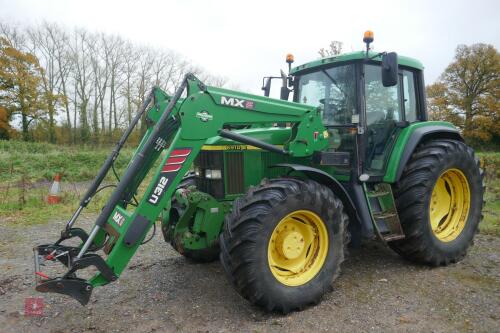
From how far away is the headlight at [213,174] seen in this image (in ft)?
13.0

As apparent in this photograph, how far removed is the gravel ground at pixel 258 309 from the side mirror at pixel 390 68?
208cm

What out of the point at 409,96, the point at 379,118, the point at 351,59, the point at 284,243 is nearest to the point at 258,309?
the point at 284,243

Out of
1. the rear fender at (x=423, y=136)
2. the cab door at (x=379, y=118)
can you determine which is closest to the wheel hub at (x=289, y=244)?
the cab door at (x=379, y=118)

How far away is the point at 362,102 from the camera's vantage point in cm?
421

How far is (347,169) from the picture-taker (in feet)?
14.3

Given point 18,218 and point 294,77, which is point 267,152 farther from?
point 18,218

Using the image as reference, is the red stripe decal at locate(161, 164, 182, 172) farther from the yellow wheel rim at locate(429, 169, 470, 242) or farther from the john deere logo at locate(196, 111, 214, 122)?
the yellow wheel rim at locate(429, 169, 470, 242)

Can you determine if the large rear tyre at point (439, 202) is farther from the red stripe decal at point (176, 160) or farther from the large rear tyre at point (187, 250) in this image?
the red stripe decal at point (176, 160)

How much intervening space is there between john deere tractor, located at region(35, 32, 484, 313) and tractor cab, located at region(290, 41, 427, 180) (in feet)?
0.04

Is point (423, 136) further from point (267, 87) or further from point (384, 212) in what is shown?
point (267, 87)

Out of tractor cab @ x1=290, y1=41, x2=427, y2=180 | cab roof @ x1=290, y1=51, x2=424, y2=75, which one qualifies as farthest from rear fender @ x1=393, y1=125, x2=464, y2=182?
cab roof @ x1=290, y1=51, x2=424, y2=75

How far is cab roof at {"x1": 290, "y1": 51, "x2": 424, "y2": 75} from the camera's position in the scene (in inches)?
164

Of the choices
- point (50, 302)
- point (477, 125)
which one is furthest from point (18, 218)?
point (477, 125)

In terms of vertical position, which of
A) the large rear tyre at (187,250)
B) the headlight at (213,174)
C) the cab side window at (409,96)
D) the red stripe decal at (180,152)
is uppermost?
the cab side window at (409,96)
